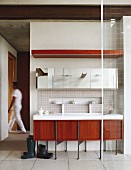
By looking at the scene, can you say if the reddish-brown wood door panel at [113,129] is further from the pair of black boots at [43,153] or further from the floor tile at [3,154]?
the floor tile at [3,154]

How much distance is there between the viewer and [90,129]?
4.70 m

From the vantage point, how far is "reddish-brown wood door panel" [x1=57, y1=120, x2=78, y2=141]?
4672mm

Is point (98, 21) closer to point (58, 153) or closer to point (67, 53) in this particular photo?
point (67, 53)

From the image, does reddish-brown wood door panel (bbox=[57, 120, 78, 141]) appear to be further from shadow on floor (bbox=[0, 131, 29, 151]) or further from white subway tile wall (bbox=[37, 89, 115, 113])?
shadow on floor (bbox=[0, 131, 29, 151])

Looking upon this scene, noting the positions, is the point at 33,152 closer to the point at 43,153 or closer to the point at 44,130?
the point at 43,153

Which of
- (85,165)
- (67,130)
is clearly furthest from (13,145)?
(85,165)

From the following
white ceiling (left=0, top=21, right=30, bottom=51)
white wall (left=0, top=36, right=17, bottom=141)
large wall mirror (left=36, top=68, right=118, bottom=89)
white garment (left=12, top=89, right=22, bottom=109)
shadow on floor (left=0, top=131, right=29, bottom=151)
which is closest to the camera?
large wall mirror (left=36, top=68, right=118, bottom=89)

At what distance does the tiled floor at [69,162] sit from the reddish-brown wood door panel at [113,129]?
13.6 inches

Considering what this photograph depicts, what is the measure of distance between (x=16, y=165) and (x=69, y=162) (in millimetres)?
870

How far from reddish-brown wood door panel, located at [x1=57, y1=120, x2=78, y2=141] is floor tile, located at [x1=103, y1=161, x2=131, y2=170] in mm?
715

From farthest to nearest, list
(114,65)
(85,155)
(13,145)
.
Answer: (13,145)
(114,65)
(85,155)

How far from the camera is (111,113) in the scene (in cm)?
505

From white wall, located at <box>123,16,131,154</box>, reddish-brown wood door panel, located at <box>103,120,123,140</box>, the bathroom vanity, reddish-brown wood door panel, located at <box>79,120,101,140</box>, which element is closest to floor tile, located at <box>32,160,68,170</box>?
the bathroom vanity

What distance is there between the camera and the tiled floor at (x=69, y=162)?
408 centimetres
